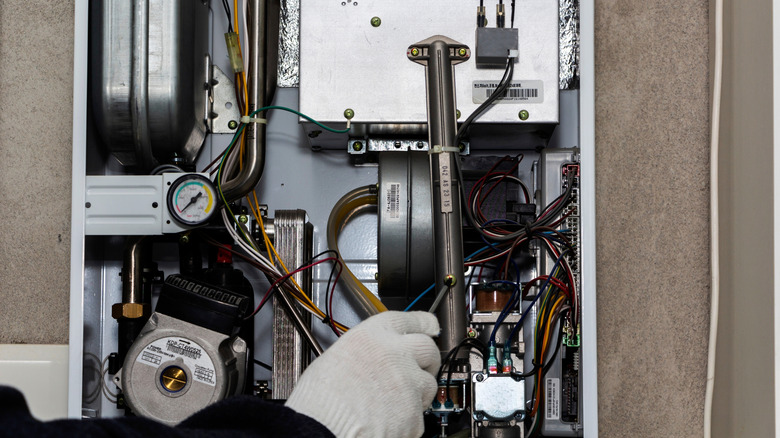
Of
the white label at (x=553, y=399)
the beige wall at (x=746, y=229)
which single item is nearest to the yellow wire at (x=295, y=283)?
the white label at (x=553, y=399)

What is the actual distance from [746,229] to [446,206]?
58 centimetres

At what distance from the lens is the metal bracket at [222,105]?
4.25 feet

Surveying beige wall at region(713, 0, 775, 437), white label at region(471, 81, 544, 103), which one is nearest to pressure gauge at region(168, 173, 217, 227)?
white label at region(471, 81, 544, 103)

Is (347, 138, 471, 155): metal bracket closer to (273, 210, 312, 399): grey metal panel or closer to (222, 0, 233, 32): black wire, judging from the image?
(273, 210, 312, 399): grey metal panel

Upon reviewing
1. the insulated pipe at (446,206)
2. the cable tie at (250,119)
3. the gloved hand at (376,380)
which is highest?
the cable tie at (250,119)

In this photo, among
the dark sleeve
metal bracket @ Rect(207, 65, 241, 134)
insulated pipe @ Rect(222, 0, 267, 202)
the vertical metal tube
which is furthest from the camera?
metal bracket @ Rect(207, 65, 241, 134)

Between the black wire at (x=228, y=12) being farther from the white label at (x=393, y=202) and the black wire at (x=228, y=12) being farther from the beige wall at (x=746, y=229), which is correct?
the beige wall at (x=746, y=229)

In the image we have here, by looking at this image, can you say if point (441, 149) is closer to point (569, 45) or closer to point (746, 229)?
point (569, 45)

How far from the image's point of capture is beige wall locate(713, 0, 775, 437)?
1132mm

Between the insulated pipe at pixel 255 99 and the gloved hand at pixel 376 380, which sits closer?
the gloved hand at pixel 376 380

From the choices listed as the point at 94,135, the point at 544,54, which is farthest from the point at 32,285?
the point at 544,54

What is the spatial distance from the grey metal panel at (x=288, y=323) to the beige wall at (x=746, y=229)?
0.78m

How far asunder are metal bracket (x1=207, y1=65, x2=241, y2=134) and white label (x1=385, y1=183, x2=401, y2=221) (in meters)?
0.37

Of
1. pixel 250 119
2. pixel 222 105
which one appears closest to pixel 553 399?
pixel 250 119
